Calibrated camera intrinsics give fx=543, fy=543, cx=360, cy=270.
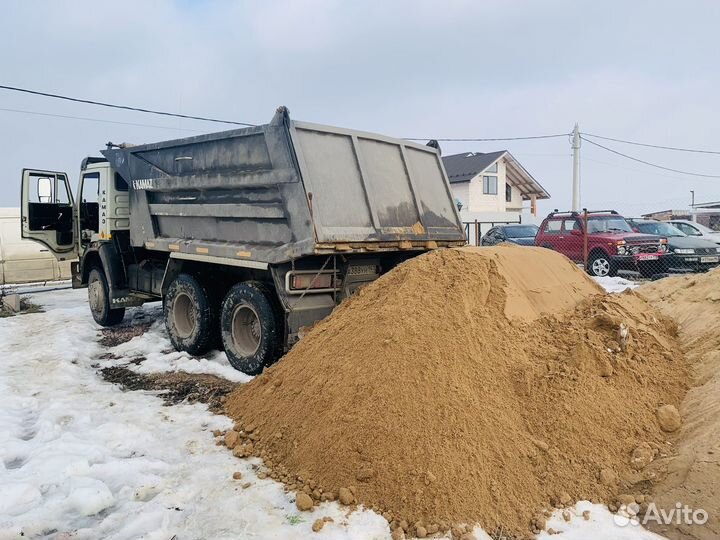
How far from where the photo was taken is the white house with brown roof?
3269cm

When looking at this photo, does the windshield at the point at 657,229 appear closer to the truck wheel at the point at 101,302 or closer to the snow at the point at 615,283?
the snow at the point at 615,283

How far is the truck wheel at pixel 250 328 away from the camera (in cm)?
626

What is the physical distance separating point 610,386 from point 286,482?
2.60 m

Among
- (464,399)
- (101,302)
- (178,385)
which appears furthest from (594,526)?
(101,302)

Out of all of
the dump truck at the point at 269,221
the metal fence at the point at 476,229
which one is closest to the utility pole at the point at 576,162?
the metal fence at the point at 476,229

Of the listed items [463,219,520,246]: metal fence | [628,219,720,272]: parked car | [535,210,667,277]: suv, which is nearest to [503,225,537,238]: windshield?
[463,219,520,246]: metal fence

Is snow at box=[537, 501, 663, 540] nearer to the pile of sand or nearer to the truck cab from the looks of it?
the pile of sand

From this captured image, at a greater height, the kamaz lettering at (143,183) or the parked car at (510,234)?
the kamaz lettering at (143,183)

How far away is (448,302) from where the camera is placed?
4.69 m

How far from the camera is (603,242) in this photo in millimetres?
14688

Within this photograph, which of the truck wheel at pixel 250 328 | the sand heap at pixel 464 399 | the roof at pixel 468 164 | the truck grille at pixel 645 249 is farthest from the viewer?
the roof at pixel 468 164

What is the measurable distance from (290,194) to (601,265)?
11516mm

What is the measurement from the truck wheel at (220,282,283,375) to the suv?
11.2 metres

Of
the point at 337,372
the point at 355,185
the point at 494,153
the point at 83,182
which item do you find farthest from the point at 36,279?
the point at 494,153
